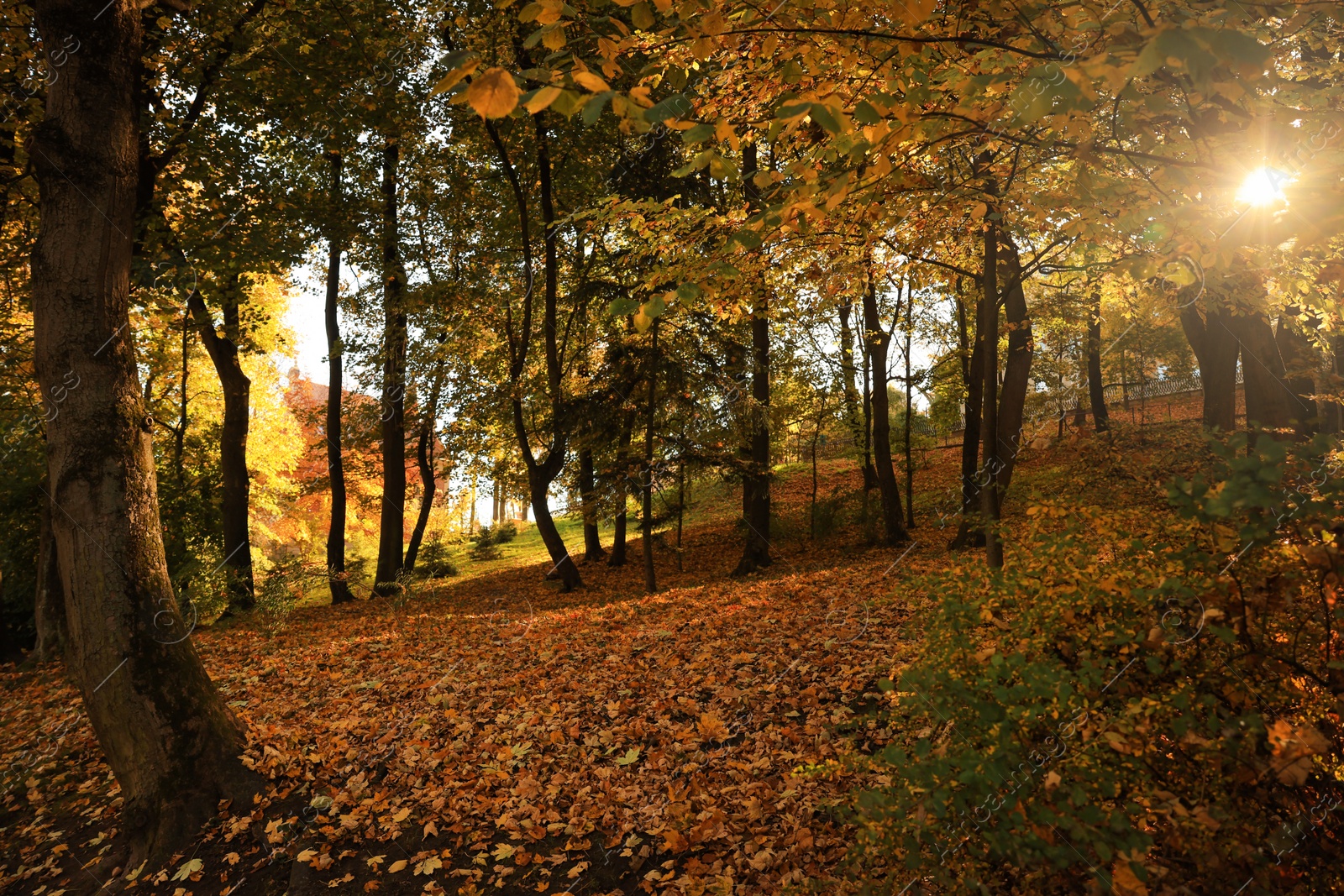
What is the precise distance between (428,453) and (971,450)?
13.4 meters

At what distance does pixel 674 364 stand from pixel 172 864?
9.35 metres

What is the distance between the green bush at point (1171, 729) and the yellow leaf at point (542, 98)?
7.68ft

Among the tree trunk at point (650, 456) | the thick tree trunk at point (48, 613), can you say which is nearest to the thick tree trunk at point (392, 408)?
the thick tree trunk at point (48, 613)

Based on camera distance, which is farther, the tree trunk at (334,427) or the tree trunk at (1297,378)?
the tree trunk at (334,427)

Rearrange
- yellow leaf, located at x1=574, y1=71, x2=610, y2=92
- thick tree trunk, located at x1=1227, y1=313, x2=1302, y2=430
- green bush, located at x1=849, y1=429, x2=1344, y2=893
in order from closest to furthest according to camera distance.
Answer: yellow leaf, located at x1=574, y1=71, x2=610, y2=92 → green bush, located at x1=849, y1=429, x2=1344, y2=893 → thick tree trunk, located at x1=1227, y1=313, x2=1302, y2=430

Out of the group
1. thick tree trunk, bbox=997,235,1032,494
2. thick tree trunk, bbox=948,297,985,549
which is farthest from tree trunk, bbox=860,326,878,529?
thick tree trunk, bbox=997,235,1032,494

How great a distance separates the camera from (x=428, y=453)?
1864 cm

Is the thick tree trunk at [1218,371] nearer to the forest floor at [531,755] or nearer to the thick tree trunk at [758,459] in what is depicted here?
the forest floor at [531,755]

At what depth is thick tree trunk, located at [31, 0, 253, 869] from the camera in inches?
189

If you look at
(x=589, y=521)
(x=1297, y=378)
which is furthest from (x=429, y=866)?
(x=1297, y=378)

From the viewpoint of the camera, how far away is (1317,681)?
7.64 feet

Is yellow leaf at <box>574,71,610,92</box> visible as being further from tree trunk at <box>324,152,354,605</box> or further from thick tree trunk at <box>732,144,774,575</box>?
tree trunk at <box>324,152,354,605</box>

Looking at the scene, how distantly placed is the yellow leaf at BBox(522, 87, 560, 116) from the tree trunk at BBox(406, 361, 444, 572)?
1486cm

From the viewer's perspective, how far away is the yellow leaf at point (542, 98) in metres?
1.97
